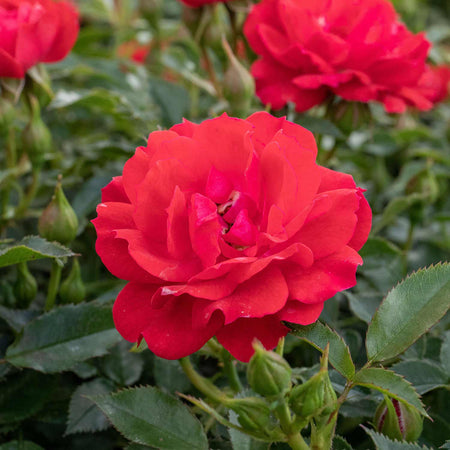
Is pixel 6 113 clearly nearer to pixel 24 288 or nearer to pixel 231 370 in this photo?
pixel 24 288

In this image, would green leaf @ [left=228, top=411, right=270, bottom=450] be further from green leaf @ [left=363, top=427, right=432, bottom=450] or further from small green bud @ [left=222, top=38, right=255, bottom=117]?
small green bud @ [left=222, top=38, right=255, bottom=117]

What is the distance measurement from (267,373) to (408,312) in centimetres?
15

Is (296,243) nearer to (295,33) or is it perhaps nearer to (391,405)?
(391,405)

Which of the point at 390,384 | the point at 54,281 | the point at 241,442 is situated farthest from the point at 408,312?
the point at 54,281

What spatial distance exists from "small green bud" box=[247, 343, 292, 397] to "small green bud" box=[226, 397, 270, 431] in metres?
0.02

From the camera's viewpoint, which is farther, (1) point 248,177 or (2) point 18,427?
(2) point 18,427

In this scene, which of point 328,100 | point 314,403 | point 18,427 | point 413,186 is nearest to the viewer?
point 314,403

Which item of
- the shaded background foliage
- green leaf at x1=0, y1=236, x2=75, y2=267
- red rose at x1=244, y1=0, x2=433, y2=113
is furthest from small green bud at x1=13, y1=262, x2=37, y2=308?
red rose at x1=244, y1=0, x2=433, y2=113

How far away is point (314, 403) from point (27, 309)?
0.42 m

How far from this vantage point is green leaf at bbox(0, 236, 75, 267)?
528 millimetres

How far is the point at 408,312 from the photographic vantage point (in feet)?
1.56

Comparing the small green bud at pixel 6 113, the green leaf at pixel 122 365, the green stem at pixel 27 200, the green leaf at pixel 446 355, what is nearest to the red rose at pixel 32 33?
the small green bud at pixel 6 113

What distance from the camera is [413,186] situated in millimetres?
881

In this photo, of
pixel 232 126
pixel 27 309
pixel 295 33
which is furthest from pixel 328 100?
pixel 27 309
